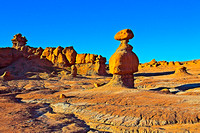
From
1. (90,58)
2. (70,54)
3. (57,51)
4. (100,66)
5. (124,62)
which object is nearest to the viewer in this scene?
(124,62)

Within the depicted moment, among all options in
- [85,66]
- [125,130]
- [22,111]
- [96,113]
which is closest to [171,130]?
[125,130]

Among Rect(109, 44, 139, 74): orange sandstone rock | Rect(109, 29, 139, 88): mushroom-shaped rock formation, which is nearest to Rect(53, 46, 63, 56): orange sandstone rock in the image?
Rect(109, 29, 139, 88): mushroom-shaped rock formation

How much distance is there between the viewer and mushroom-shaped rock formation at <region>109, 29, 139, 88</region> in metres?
18.9

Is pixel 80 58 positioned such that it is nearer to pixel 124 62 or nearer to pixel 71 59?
pixel 71 59

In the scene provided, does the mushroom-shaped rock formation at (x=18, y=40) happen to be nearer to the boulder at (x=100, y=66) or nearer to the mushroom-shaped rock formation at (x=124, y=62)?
the boulder at (x=100, y=66)

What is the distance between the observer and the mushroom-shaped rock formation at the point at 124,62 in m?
18.9

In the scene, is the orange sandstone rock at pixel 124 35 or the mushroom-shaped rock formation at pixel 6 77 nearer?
the orange sandstone rock at pixel 124 35

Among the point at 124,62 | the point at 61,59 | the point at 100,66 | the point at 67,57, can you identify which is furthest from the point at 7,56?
the point at 124,62

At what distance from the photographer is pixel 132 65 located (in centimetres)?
1934

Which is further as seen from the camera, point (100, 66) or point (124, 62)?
point (100, 66)

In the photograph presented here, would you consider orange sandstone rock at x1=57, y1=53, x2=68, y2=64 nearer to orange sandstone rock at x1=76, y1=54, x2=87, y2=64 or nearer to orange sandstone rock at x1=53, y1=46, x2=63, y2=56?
orange sandstone rock at x1=53, y1=46, x2=63, y2=56

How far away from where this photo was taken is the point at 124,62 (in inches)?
746

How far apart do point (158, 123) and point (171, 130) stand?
1.08 meters

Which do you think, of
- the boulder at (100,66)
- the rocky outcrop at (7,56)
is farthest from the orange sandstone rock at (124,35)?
the rocky outcrop at (7,56)
